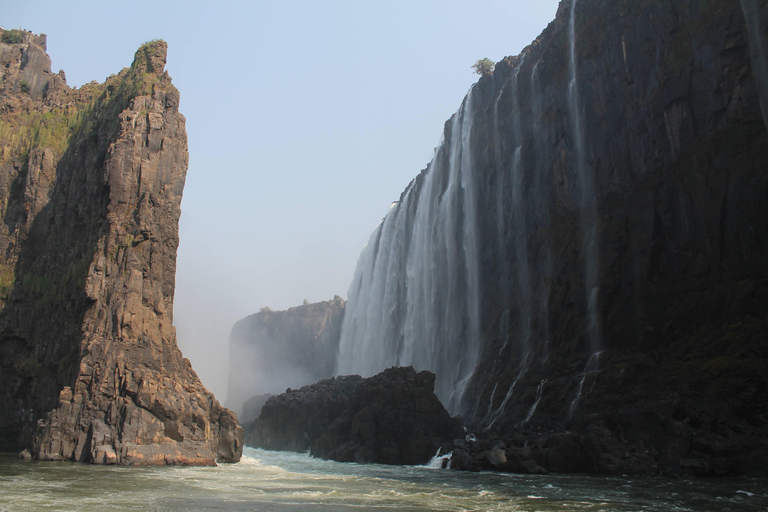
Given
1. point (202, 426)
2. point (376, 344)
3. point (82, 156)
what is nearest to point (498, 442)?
point (202, 426)

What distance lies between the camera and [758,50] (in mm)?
29703

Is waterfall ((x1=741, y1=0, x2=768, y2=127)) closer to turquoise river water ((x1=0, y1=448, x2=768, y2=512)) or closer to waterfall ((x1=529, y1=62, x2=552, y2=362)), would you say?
→ waterfall ((x1=529, y1=62, x2=552, y2=362))

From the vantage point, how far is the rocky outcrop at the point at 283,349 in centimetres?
10119

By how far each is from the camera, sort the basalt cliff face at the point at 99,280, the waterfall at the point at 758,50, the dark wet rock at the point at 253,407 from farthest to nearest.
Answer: the dark wet rock at the point at 253,407 < the waterfall at the point at 758,50 < the basalt cliff face at the point at 99,280

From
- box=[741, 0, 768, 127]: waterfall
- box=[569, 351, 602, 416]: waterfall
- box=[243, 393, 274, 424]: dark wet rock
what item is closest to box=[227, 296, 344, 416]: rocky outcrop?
box=[243, 393, 274, 424]: dark wet rock

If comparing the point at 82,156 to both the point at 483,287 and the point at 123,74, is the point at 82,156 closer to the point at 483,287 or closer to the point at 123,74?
the point at 123,74

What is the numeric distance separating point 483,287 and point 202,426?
1040 inches

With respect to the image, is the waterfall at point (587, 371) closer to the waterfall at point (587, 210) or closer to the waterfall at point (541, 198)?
the waterfall at point (587, 210)

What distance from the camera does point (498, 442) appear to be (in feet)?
97.4

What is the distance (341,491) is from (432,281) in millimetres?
37456

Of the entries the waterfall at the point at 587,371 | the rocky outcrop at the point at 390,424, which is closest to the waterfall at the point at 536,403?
the waterfall at the point at 587,371

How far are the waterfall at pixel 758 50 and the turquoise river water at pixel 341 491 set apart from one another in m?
17.9

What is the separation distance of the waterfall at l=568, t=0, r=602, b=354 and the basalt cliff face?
70.1 feet

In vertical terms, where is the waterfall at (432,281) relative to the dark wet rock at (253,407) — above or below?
above
